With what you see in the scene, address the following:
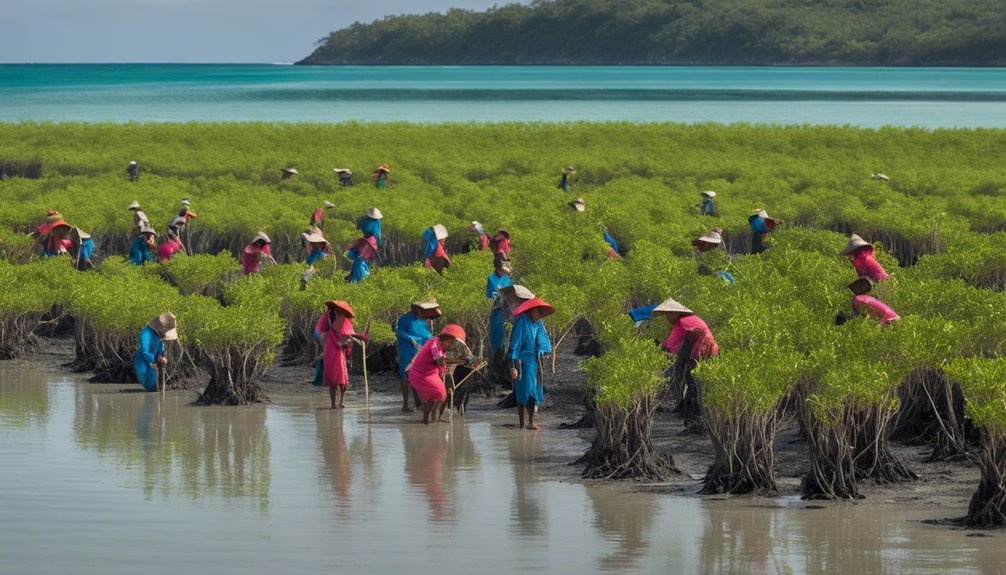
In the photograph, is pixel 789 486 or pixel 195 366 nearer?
pixel 789 486

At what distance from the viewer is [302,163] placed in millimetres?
47312

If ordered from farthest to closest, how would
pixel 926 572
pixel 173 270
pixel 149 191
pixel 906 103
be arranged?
pixel 906 103
pixel 149 191
pixel 173 270
pixel 926 572

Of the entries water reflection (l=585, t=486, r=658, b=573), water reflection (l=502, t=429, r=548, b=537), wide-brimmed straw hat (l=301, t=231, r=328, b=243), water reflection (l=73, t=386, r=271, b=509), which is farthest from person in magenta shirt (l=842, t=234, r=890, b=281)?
wide-brimmed straw hat (l=301, t=231, r=328, b=243)

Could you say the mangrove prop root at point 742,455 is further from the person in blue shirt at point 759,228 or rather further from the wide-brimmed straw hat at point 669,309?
the person in blue shirt at point 759,228

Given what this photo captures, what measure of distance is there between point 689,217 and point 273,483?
803 inches

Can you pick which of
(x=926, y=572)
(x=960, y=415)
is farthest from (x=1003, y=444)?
(x=960, y=415)

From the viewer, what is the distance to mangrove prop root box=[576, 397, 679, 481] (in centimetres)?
1486

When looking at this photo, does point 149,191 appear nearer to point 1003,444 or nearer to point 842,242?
point 842,242

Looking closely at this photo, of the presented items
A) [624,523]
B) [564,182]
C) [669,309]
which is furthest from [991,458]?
[564,182]

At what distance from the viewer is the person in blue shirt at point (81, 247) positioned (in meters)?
27.2

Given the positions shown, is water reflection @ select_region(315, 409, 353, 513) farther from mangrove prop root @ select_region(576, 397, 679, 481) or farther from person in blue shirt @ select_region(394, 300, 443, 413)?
mangrove prop root @ select_region(576, 397, 679, 481)

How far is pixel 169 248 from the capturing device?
85.7 feet

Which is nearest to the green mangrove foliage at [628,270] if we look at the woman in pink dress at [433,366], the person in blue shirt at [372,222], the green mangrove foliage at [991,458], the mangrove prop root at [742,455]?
the mangrove prop root at [742,455]

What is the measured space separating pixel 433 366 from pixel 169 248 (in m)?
9.75
